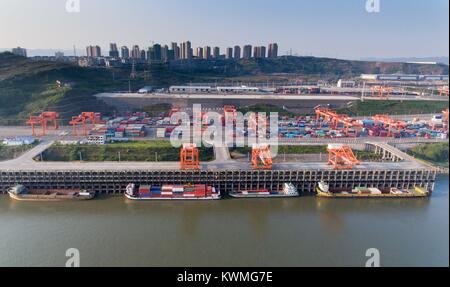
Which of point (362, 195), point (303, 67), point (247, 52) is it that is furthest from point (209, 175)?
point (247, 52)

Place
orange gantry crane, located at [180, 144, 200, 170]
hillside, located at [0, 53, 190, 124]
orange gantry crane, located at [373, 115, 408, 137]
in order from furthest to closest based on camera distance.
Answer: hillside, located at [0, 53, 190, 124] < orange gantry crane, located at [373, 115, 408, 137] < orange gantry crane, located at [180, 144, 200, 170]

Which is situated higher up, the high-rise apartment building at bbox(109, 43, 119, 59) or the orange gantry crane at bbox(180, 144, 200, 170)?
the high-rise apartment building at bbox(109, 43, 119, 59)

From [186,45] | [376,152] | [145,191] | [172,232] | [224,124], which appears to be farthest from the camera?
[186,45]

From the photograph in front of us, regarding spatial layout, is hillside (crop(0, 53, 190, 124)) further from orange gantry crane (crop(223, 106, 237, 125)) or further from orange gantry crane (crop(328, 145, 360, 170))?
orange gantry crane (crop(328, 145, 360, 170))

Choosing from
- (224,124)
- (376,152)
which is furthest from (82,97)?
(376,152)

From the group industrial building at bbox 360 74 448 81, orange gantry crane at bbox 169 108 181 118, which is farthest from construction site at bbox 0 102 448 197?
industrial building at bbox 360 74 448 81

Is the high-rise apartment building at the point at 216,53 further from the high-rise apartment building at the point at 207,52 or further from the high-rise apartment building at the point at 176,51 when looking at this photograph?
the high-rise apartment building at the point at 176,51

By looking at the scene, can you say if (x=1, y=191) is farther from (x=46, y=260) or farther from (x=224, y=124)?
(x=224, y=124)
